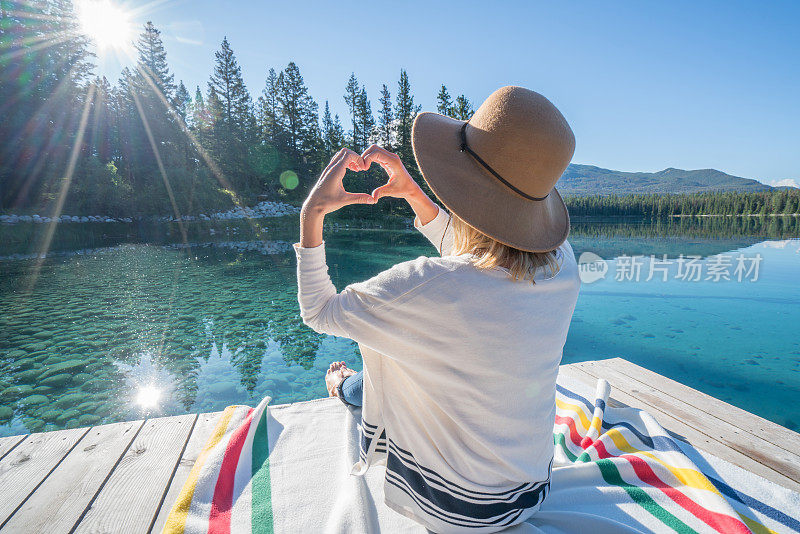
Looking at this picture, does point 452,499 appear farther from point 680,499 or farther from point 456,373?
point 680,499

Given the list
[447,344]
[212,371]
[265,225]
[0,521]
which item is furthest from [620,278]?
[265,225]

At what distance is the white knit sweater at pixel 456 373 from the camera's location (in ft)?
2.59

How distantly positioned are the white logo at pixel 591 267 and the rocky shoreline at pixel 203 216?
59.3ft

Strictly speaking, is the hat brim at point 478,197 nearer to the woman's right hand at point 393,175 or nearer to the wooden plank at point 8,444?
the woman's right hand at point 393,175

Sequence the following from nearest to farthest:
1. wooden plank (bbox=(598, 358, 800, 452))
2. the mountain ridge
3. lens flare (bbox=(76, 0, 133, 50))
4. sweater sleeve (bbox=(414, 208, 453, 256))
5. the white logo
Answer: sweater sleeve (bbox=(414, 208, 453, 256))
wooden plank (bbox=(598, 358, 800, 452))
the white logo
lens flare (bbox=(76, 0, 133, 50))
the mountain ridge

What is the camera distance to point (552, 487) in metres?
1.29

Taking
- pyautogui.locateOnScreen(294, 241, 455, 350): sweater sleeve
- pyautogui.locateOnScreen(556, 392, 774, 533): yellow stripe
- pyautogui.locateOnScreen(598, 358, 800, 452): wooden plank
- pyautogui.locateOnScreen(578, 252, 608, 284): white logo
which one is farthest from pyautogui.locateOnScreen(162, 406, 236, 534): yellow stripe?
pyautogui.locateOnScreen(578, 252, 608, 284): white logo

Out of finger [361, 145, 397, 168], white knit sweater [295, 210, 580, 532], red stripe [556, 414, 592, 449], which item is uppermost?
finger [361, 145, 397, 168]

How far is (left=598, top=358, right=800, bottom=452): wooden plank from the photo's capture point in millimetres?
1688

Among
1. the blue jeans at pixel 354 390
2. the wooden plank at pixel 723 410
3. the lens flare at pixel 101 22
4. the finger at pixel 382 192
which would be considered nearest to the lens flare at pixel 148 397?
the blue jeans at pixel 354 390

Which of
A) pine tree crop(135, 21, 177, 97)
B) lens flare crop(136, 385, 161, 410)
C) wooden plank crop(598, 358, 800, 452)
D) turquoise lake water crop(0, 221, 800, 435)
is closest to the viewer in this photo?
wooden plank crop(598, 358, 800, 452)

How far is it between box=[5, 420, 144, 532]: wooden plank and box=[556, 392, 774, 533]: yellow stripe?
2091mm

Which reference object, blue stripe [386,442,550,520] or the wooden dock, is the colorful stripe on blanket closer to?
the wooden dock

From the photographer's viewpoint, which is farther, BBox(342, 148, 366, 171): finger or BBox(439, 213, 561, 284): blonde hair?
BBox(342, 148, 366, 171): finger
